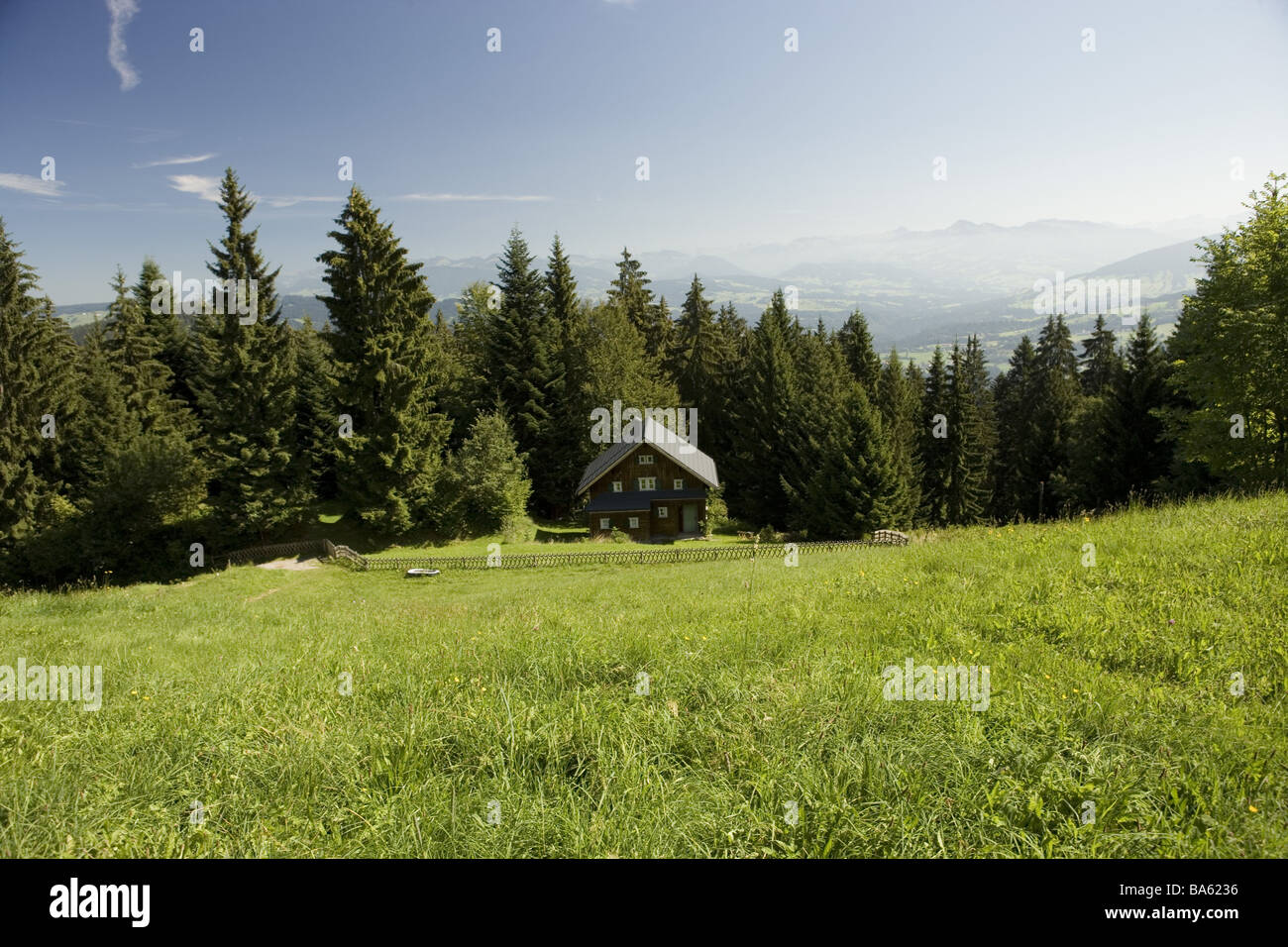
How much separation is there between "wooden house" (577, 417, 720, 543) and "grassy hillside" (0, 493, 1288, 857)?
3328 centimetres

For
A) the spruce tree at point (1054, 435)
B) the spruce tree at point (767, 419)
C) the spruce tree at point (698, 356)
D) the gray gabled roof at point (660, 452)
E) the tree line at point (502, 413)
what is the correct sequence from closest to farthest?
the tree line at point (502, 413)
the gray gabled roof at point (660, 452)
the spruce tree at point (767, 419)
the spruce tree at point (1054, 435)
the spruce tree at point (698, 356)

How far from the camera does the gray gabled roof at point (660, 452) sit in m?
41.8

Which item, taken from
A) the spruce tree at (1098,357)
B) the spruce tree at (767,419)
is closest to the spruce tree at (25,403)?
the spruce tree at (767,419)

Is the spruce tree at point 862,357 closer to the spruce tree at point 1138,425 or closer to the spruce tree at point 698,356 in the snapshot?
the spruce tree at point 698,356

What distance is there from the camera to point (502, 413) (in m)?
47.2

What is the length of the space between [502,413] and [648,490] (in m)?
14.0

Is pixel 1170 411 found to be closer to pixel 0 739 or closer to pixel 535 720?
pixel 535 720

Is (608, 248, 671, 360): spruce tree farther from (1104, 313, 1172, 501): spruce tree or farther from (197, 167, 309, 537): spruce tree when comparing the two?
(1104, 313, 1172, 501): spruce tree

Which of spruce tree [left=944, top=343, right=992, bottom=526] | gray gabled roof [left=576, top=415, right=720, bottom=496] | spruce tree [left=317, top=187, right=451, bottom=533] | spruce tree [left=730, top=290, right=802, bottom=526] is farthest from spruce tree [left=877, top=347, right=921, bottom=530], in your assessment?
spruce tree [left=317, top=187, right=451, bottom=533]

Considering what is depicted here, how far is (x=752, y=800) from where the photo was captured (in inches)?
156

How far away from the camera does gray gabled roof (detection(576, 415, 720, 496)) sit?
1644 inches

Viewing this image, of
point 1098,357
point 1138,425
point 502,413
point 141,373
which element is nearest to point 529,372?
point 502,413

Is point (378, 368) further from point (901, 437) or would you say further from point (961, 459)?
point (961, 459)
